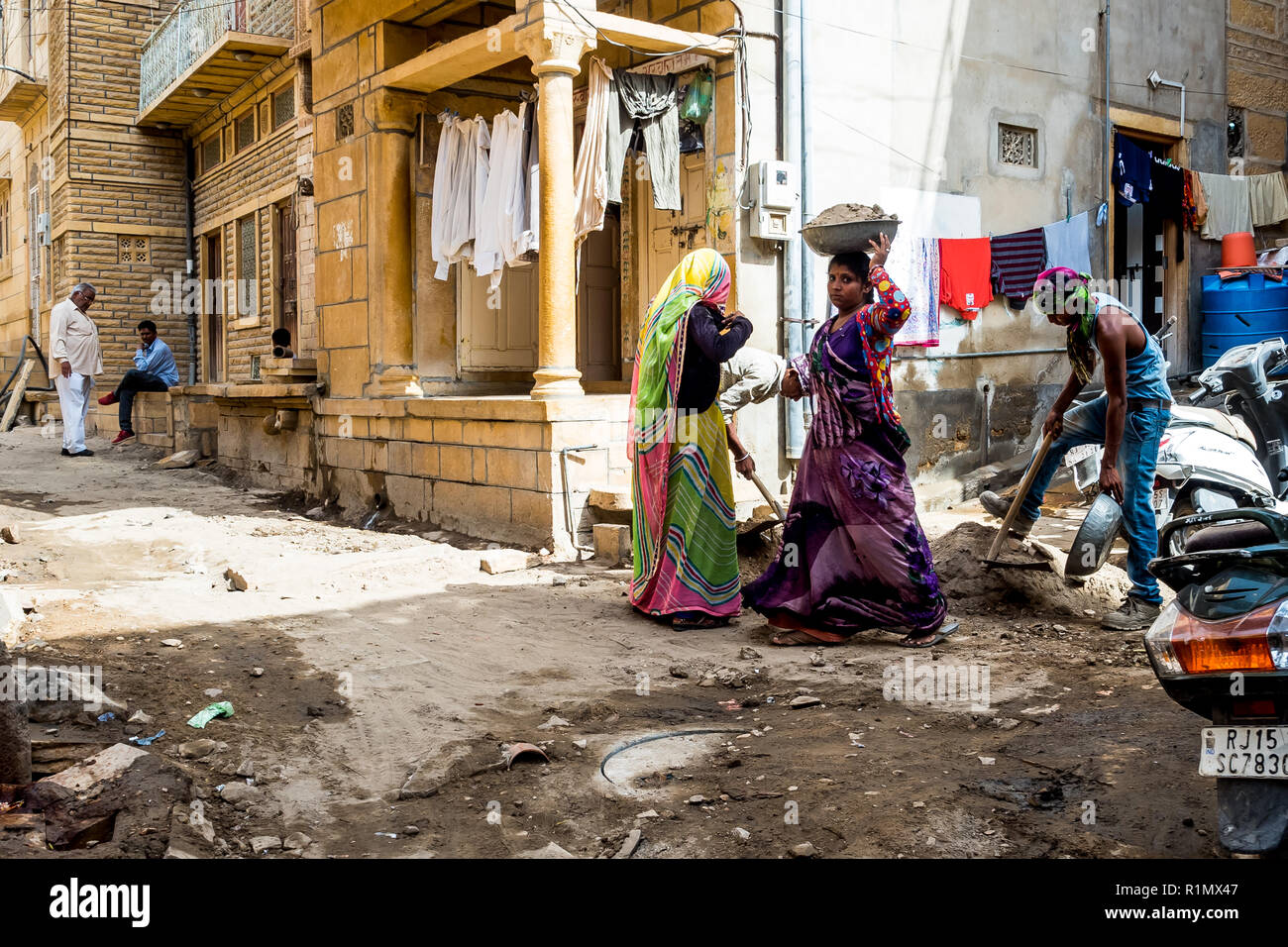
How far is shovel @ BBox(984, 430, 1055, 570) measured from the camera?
217 inches

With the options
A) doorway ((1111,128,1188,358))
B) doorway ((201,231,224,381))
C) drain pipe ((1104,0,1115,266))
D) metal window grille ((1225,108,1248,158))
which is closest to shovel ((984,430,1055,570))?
drain pipe ((1104,0,1115,266))

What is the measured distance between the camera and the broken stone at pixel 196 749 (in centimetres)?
371

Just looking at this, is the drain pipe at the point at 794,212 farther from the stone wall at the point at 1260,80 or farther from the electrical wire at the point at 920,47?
the stone wall at the point at 1260,80

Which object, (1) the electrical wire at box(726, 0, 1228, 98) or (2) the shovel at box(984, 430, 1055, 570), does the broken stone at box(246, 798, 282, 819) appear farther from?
(1) the electrical wire at box(726, 0, 1228, 98)

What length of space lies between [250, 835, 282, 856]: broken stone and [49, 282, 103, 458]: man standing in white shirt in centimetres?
1107

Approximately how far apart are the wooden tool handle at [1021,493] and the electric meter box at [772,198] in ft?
9.90

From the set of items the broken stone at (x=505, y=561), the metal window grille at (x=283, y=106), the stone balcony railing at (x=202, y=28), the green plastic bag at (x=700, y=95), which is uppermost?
the stone balcony railing at (x=202, y=28)

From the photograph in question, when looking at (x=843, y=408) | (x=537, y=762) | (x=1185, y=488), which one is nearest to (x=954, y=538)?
(x=1185, y=488)

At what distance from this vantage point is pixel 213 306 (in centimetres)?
1773

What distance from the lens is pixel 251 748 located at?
3830mm

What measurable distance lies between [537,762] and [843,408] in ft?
7.26

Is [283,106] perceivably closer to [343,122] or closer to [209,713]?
[343,122]

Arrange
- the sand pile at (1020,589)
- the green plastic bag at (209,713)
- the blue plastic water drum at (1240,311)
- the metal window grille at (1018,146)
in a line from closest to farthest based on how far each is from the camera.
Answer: the green plastic bag at (209,713) → the sand pile at (1020,589) → the metal window grille at (1018,146) → the blue plastic water drum at (1240,311)

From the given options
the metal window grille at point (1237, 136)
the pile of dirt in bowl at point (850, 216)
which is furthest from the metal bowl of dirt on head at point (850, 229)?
the metal window grille at point (1237, 136)
